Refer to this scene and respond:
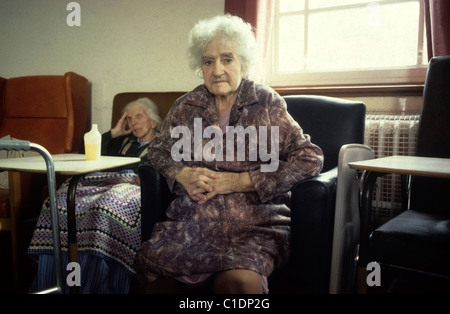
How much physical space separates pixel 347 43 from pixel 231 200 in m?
1.57

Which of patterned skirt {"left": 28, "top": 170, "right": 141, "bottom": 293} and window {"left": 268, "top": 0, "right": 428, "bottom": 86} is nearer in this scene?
patterned skirt {"left": 28, "top": 170, "right": 141, "bottom": 293}

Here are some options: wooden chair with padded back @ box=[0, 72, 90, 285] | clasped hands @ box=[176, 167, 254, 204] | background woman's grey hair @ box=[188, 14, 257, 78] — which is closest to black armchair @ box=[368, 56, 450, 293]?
clasped hands @ box=[176, 167, 254, 204]

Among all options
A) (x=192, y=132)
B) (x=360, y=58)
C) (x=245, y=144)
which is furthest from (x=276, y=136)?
(x=360, y=58)

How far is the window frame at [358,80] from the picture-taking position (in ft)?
6.79

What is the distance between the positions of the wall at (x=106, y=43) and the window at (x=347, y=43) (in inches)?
21.2

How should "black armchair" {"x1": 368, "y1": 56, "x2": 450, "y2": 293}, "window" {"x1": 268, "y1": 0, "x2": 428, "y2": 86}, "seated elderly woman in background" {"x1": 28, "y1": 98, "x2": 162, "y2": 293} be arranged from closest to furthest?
"black armchair" {"x1": 368, "y1": 56, "x2": 450, "y2": 293}
"seated elderly woman in background" {"x1": 28, "y1": 98, "x2": 162, "y2": 293}
"window" {"x1": 268, "y1": 0, "x2": 428, "y2": 86}

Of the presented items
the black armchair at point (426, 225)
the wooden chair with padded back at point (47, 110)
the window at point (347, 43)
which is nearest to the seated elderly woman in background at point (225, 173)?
the black armchair at point (426, 225)

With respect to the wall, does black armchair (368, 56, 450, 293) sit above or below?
below

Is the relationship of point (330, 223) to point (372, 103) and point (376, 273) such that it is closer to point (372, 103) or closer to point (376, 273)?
point (376, 273)

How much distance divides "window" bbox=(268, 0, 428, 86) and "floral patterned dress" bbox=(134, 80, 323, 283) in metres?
1.08

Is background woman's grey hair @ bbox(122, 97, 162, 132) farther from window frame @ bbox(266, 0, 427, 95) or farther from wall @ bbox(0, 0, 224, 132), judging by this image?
window frame @ bbox(266, 0, 427, 95)

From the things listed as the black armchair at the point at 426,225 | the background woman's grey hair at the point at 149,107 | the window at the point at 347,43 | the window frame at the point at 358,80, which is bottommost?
the black armchair at the point at 426,225

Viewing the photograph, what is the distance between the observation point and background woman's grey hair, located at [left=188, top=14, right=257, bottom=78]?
1506 millimetres

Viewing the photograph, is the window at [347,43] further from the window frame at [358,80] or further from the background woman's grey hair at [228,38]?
the background woman's grey hair at [228,38]
